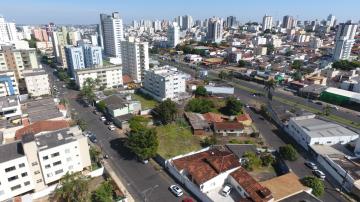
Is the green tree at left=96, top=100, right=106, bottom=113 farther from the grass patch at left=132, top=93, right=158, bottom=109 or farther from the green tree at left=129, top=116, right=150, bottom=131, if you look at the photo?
the green tree at left=129, top=116, right=150, bottom=131

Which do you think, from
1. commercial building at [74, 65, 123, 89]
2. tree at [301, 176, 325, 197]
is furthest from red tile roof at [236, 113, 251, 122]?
commercial building at [74, 65, 123, 89]

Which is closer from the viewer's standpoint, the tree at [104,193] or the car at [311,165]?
the tree at [104,193]


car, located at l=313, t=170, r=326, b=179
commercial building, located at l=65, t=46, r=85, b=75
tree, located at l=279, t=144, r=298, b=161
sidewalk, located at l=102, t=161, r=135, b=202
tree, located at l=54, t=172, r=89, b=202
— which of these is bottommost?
car, located at l=313, t=170, r=326, b=179

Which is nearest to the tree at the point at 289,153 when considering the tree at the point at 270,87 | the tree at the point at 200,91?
the tree at the point at 200,91

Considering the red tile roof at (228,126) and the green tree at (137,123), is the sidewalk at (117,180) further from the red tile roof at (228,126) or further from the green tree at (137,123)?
the red tile roof at (228,126)

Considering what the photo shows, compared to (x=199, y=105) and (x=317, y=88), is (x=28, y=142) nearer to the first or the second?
(x=199, y=105)

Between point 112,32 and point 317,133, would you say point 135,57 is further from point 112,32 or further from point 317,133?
point 317,133

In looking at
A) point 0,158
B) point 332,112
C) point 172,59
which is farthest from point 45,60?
point 332,112
